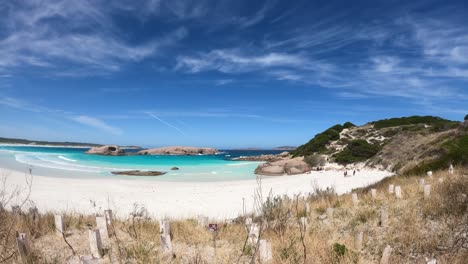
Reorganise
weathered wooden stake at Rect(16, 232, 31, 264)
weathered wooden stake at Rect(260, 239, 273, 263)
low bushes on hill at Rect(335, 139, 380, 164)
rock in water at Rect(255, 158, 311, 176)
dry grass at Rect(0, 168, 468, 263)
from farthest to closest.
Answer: low bushes on hill at Rect(335, 139, 380, 164) < rock in water at Rect(255, 158, 311, 176) < dry grass at Rect(0, 168, 468, 263) < weathered wooden stake at Rect(260, 239, 273, 263) < weathered wooden stake at Rect(16, 232, 31, 264)

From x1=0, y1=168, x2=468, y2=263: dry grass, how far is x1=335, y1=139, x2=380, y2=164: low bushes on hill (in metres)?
28.9

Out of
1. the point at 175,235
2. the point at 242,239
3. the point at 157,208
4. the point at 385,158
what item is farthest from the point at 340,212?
the point at 385,158

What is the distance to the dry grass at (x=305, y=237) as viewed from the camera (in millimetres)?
3947

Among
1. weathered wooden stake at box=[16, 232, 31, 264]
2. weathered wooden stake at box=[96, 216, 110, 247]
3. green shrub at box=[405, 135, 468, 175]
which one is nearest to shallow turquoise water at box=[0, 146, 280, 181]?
green shrub at box=[405, 135, 468, 175]

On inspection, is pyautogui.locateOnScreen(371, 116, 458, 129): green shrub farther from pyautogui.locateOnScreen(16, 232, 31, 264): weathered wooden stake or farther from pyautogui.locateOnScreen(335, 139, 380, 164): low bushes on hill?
pyautogui.locateOnScreen(16, 232, 31, 264): weathered wooden stake

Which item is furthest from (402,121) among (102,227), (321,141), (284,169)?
(102,227)

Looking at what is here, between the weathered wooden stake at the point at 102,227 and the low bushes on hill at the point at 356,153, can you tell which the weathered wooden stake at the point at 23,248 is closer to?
the weathered wooden stake at the point at 102,227

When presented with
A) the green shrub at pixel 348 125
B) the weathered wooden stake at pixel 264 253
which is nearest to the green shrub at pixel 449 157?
the weathered wooden stake at pixel 264 253

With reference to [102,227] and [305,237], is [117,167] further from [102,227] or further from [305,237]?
[305,237]

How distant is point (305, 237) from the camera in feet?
15.8

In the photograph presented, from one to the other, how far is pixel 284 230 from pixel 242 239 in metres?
0.90

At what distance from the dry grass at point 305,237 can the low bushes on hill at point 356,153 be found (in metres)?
28.9

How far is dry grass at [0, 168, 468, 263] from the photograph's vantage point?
3947 mm

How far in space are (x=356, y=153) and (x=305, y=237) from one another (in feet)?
112
